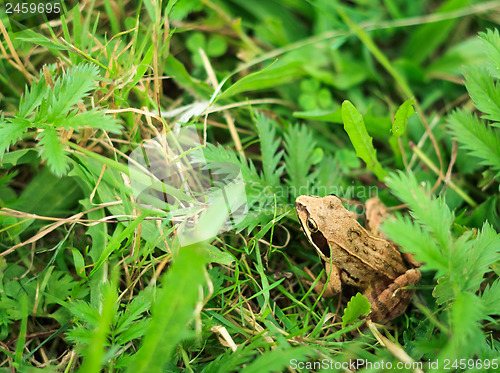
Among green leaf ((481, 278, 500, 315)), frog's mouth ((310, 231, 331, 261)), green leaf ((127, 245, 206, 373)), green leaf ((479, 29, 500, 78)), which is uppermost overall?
green leaf ((479, 29, 500, 78))

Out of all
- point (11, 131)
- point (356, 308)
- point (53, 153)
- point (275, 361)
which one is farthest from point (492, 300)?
point (11, 131)

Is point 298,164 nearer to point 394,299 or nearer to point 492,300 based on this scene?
point 394,299

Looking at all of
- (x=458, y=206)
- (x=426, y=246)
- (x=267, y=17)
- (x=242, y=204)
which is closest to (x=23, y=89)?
(x=242, y=204)

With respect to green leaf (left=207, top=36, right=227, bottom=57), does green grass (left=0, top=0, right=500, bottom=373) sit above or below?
below

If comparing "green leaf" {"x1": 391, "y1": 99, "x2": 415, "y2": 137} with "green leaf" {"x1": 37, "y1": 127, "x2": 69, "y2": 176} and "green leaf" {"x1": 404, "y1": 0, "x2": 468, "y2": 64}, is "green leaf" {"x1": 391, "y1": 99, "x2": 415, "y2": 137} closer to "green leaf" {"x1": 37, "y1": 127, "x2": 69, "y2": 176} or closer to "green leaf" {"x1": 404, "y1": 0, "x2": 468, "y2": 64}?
"green leaf" {"x1": 404, "y1": 0, "x2": 468, "y2": 64}

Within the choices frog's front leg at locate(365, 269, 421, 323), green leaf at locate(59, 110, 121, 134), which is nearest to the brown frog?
frog's front leg at locate(365, 269, 421, 323)

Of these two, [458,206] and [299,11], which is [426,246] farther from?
[299,11]

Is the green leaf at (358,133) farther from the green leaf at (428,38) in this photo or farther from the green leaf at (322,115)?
the green leaf at (428,38)
